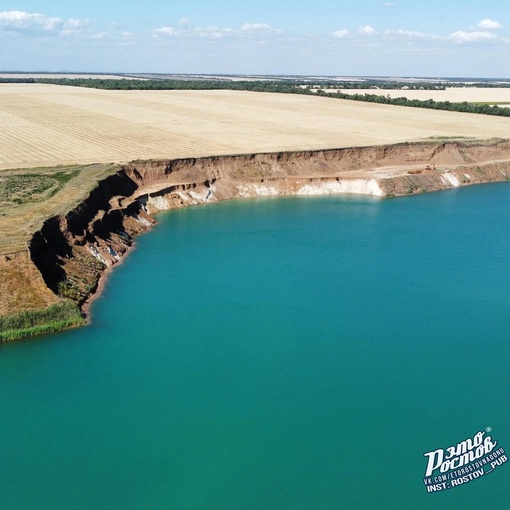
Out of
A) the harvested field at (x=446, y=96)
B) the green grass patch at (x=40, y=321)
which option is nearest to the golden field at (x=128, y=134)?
the green grass patch at (x=40, y=321)

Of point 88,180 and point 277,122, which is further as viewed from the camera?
point 277,122

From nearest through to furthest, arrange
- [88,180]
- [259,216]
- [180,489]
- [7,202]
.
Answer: [180,489]
[7,202]
[88,180]
[259,216]

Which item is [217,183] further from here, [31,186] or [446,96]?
[446,96]

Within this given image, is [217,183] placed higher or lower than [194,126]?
lower

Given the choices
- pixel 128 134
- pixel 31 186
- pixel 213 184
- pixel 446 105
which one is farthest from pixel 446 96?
pixel 31 186

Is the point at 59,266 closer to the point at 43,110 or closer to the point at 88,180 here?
the point at 88,180

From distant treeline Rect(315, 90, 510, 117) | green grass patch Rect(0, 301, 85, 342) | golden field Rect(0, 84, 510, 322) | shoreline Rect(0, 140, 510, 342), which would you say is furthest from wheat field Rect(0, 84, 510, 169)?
green grass patch Rect(0, 301, 85, 342)

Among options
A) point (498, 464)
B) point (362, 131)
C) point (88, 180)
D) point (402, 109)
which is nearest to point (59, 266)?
point (88, 180)
